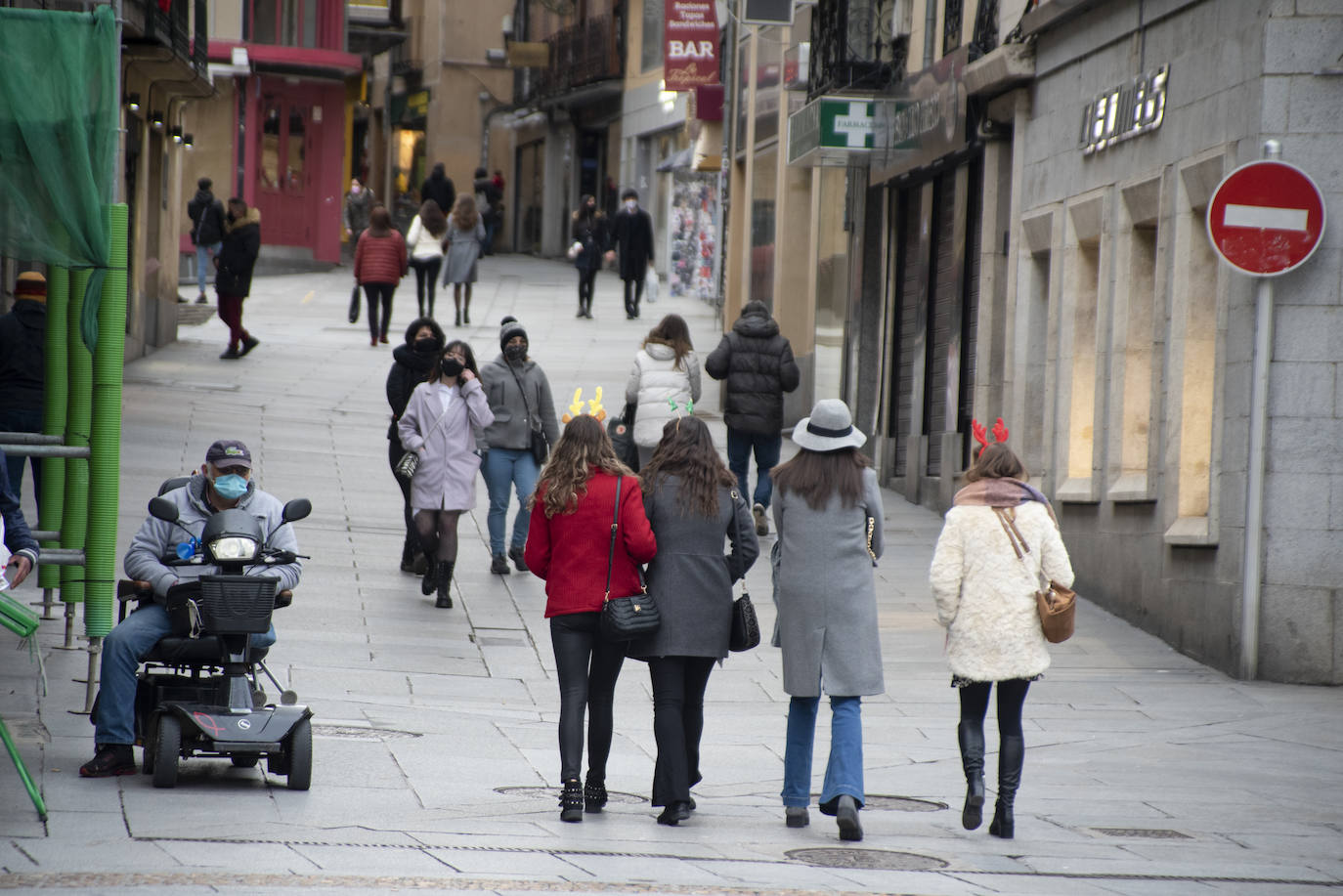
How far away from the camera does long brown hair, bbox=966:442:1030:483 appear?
8266 mm

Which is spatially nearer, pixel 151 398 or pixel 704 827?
pixel 704 827

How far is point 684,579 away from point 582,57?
4195 cm

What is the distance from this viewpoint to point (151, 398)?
21.0 meters

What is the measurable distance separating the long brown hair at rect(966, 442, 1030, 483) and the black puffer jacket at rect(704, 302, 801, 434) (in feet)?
Result: 24.4

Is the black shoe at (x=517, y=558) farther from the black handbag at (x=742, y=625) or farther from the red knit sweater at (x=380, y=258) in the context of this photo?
the red knit sweater at (x=380, y=258)

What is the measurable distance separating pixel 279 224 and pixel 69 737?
1343 inches

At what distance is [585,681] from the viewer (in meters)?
8.23

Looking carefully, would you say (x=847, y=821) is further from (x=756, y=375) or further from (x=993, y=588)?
(x=756, y=375)

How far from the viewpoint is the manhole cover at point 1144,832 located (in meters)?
8.12

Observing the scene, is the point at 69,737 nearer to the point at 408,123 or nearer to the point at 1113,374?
the point at 1113,374

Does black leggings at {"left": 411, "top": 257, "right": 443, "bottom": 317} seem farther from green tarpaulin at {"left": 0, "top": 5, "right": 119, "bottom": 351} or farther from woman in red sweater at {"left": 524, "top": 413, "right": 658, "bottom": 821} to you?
woman in red sweater at {"left": 524, "top": 413, "right": 658, "bottom": 821}

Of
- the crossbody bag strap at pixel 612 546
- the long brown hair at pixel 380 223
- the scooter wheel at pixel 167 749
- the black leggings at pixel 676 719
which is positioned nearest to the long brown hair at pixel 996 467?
the black leggings at pixel 676 719

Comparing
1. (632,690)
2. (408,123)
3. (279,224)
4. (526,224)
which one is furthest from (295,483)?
(408,123)

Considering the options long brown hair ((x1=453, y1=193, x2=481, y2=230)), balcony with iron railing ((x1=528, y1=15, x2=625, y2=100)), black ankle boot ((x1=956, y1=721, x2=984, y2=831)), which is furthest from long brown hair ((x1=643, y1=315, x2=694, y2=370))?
balcony with iron railing ((x1=528, y1=15, x2=625, y2=100))
